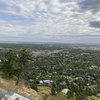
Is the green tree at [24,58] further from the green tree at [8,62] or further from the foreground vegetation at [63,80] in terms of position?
the green tree at [8,62]

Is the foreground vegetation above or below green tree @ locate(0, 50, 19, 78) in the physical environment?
below

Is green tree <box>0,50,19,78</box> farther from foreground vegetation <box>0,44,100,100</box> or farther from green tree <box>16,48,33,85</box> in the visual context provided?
green tree <box>16,48,33,85</box>

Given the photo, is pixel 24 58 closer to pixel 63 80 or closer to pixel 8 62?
pixel 8 62

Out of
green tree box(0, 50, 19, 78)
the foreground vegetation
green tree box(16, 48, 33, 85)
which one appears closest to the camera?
green tree box(16, 48, 33, 85)

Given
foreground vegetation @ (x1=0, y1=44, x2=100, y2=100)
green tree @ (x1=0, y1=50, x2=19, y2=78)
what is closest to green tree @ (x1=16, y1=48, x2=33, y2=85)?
foreground vegetation @ (x1=0, y1=44, x2=100, y2=100)

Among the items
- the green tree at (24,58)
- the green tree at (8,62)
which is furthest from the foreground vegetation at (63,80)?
the green tree at (8,62)

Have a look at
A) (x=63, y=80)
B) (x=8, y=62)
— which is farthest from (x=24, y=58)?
(x=63, y=80)

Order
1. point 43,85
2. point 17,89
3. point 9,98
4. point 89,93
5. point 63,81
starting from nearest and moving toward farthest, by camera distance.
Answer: point 9,98
point 17,89
point 89,93
point 43,85
point 63,81

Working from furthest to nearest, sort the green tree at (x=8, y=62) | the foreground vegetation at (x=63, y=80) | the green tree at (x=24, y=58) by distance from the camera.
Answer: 1. the foreground vegetation at (x=63, y=80)
2. the green tree at (x=8, y=62)
3. the green tree at (x=24, y=58)

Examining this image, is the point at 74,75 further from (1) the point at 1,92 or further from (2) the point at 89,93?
(1) the point at 1,92

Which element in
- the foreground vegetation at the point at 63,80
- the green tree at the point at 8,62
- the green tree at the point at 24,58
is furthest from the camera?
the foreground vegetation at the point at 63,80

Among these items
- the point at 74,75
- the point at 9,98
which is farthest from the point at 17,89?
the point at 74,75
